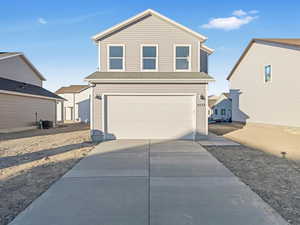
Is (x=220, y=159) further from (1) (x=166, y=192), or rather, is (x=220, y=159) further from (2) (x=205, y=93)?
(2) (x=205, y=93)

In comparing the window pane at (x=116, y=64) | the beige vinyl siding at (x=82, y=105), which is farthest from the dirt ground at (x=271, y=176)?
the beige vinyl siding at (x=82, y=105)

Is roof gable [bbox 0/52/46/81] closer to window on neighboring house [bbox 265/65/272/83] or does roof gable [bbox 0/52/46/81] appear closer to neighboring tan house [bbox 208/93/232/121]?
window on neighboring house [bbox 265/65/272/83]

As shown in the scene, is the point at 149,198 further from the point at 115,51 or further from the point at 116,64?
the point at 115,51

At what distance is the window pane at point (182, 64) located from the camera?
44.5 feet

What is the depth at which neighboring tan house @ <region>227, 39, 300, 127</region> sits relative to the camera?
55.3ft

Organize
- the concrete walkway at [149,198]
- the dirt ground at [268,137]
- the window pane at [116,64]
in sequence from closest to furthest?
the concrete walkway at [149,198], the dirt ground at [268,137], the window pane at [116,64]

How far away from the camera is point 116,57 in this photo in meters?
13.4

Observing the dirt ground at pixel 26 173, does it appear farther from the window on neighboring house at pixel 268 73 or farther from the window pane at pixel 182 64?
the window on neighboring house at pixel 268 73

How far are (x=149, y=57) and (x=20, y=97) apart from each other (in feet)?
38.5

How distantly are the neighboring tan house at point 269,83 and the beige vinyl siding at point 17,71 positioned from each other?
23.1m

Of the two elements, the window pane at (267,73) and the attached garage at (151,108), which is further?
the window pane at (267,73)

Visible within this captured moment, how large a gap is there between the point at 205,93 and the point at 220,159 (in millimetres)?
5332

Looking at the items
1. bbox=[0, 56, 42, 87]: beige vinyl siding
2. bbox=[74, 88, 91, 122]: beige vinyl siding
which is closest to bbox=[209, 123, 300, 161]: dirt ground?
bbox=[0, 56, 42, 87]: beige vinyl siding

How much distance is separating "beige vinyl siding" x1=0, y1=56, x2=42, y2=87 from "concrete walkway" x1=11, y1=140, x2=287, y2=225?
58.1 feet
